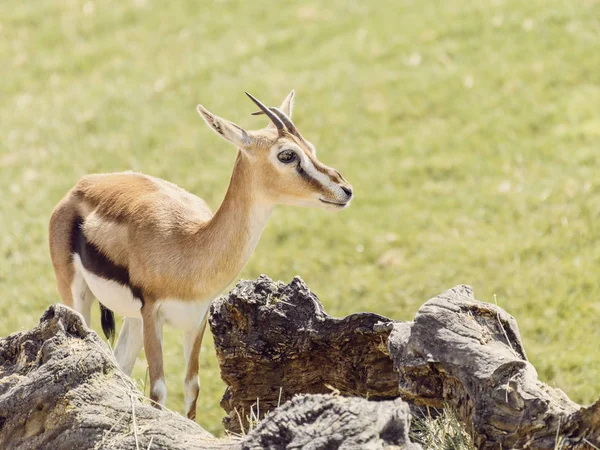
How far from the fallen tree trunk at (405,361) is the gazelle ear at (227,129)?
0.96 m

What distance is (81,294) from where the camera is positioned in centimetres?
700

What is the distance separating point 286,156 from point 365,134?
21.8 feet

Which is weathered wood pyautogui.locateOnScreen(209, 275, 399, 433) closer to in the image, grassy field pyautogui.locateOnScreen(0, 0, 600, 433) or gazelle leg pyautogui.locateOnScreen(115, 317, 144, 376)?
gazelle leg pyautogui.locateOnScreen(115, 317, 144, 376)

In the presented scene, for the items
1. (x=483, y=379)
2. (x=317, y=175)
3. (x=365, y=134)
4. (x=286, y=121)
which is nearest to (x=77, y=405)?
(x=483, y=379)

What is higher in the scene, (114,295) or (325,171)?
(325,171)

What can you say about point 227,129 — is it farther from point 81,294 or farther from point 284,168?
point 81,294

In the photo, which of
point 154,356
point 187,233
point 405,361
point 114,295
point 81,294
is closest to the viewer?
point 405,361

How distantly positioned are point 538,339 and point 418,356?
15.5ft

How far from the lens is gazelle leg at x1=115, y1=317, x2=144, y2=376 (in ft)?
24.0

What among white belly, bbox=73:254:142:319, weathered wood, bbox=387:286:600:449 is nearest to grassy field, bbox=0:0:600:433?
white belly, bbox=73:254:142:319

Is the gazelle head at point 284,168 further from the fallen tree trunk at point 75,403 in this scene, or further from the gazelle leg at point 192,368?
the fallen tree trunk at point 75,403

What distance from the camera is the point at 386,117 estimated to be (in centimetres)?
1291

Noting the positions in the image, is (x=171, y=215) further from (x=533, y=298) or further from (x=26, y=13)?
(x=26, y=13)

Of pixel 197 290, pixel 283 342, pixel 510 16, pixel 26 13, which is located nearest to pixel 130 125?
pixel 26 13
